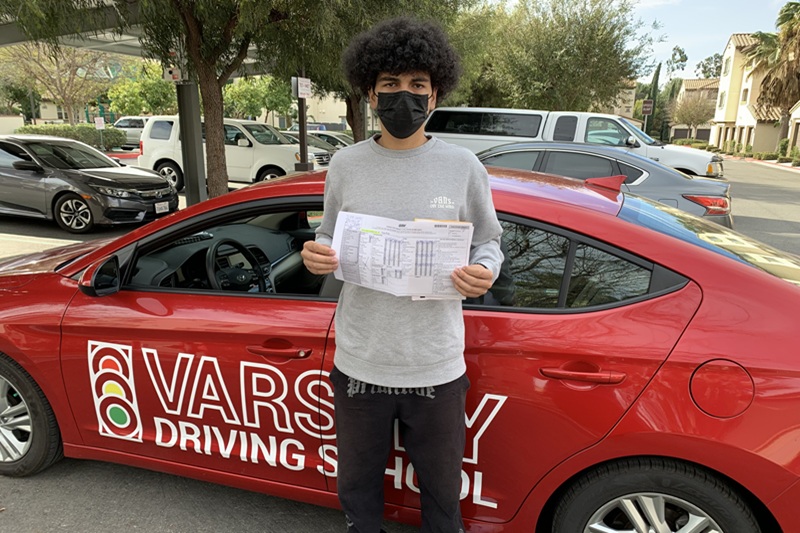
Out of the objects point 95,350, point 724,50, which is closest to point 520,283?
point 95,350

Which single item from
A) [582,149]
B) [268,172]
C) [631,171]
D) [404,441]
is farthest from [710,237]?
[268,172]

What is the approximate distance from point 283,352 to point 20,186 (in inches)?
356

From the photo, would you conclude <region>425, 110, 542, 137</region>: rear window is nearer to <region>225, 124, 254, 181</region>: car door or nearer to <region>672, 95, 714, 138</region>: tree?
<region>225, 124, 254, 181</region>: car door

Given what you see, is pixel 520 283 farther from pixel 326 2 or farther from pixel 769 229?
pixel 769 229

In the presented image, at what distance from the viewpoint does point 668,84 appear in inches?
4555

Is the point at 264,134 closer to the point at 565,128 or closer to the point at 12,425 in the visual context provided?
the point at 565,128

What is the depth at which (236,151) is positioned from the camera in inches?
526

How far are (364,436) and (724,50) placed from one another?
65.5 m

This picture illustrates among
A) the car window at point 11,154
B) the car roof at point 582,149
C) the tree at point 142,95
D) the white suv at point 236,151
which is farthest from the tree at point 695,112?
the car window at point 11,154

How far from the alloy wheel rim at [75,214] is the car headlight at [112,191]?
0.36m

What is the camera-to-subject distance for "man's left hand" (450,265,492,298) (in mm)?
1492

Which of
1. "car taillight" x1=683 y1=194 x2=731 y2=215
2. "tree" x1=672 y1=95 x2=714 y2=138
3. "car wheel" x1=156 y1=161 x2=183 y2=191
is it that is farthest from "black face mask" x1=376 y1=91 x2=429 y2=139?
"tree" x1=672 y1=95 x2=714 y2=138

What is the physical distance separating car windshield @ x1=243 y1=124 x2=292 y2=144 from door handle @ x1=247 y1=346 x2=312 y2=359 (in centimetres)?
1210

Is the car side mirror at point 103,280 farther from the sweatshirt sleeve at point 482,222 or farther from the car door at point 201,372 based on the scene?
the sweatshirt sleeve at point 482,222
